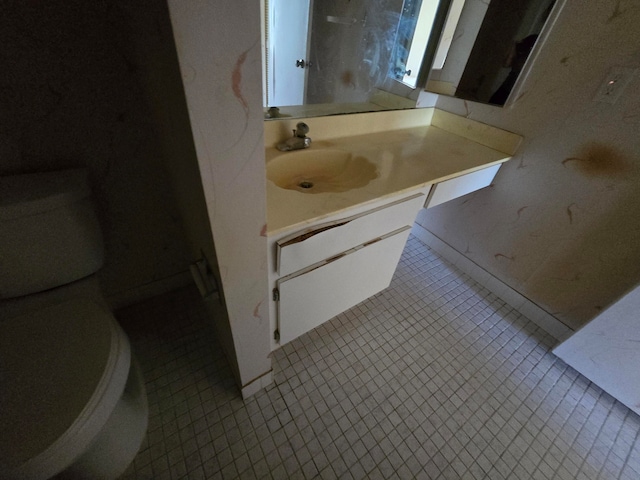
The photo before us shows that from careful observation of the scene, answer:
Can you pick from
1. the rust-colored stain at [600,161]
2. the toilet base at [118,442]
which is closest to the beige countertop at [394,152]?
the rust-colored stain at [600,161]

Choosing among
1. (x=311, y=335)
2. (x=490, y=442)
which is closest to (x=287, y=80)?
(x=311, y=335)

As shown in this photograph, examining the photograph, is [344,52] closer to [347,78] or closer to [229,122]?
[347,78]

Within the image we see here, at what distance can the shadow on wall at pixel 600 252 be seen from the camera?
111cm

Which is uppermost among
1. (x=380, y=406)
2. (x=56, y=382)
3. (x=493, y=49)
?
(x=493, y=49)

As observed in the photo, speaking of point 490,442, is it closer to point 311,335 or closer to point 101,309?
point 311,335

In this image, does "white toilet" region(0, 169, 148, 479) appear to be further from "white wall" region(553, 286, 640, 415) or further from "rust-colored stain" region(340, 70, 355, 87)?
"white wall" region(553, 286, 640, 415)

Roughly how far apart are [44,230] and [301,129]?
92 cm

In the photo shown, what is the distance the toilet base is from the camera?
79cm

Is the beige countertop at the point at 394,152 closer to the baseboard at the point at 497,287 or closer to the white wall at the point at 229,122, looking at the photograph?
the white wall at the point at 229,122

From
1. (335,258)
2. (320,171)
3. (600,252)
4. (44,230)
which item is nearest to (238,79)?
(335,258)

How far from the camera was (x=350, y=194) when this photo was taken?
0.81 meters

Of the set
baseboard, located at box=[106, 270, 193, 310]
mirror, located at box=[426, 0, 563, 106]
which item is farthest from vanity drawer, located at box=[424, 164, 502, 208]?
baseboard, located at box=[106, 270, 193, 310]

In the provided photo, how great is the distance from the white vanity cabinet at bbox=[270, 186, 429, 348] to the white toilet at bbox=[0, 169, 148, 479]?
0.53 m

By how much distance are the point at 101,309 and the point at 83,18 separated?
87 centimetres
